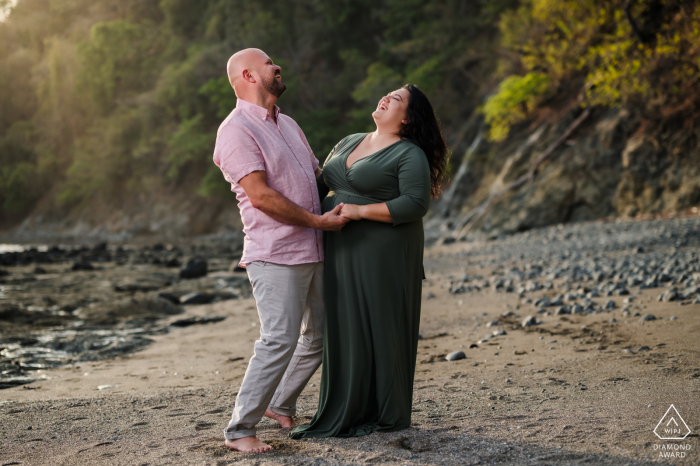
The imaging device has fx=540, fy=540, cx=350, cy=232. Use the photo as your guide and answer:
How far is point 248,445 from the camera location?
2723 mm

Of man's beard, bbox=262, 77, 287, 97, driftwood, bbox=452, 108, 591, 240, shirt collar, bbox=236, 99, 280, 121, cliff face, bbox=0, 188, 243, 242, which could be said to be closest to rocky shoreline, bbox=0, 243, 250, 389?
shirt collar, bbox=236, 99, 280, 121

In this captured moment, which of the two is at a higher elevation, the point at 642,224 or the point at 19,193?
the point at 19,193

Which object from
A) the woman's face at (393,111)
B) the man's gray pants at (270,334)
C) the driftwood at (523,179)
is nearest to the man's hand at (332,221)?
the man's gray pants at (270,334)

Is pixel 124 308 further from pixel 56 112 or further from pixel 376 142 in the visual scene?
pixel 56 112

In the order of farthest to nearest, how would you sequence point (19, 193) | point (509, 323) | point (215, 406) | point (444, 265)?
point (19, 193), point (444, 265), point (509, 323), point (215, 406)

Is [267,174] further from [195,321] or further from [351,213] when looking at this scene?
[195,321]

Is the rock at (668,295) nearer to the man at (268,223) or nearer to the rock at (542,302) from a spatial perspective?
the rock at (542,302)

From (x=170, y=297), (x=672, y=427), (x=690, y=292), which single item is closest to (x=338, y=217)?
(x=672, y=427)

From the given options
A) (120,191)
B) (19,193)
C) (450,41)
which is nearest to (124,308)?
(450,41)

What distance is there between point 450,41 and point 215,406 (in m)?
26.3

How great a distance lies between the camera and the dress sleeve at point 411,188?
9.23 feet

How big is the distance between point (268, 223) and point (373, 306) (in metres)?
0.72

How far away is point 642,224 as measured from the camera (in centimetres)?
1203

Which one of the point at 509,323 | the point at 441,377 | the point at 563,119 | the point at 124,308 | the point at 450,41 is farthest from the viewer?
the point at 450,41
